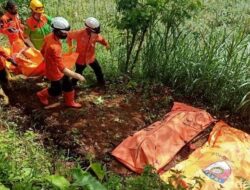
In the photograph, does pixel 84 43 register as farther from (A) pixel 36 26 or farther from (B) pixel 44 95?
(A) pixel 36 26

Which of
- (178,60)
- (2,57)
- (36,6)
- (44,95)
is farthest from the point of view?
(36,6)

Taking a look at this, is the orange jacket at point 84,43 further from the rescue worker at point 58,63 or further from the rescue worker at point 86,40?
the rescue worker at point 58,63

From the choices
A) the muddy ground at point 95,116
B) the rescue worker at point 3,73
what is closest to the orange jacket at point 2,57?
the rescue worker at point 3,73

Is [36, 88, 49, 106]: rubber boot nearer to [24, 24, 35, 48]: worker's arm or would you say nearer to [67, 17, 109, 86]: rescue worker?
[67, 17, 109, 86]: rescue worker

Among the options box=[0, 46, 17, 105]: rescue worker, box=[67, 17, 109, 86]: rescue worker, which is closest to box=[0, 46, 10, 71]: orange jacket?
box=[0, 46, 17, 105]: rescue worker

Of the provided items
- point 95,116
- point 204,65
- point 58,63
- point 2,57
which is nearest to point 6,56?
point 2,57

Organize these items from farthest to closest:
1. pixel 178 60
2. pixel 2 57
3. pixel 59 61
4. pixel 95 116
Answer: pixel 178 60, pixel 2 57, pixel 95 116, pixel 59 61

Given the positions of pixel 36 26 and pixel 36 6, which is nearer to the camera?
pixel 36 6

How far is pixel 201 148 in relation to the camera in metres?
5.42

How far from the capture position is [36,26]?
7.00m

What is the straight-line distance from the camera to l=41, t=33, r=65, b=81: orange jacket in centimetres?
554

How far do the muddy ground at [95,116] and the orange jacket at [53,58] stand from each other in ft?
1.63

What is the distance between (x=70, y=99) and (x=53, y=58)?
2.01ft

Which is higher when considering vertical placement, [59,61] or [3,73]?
[59,61]
